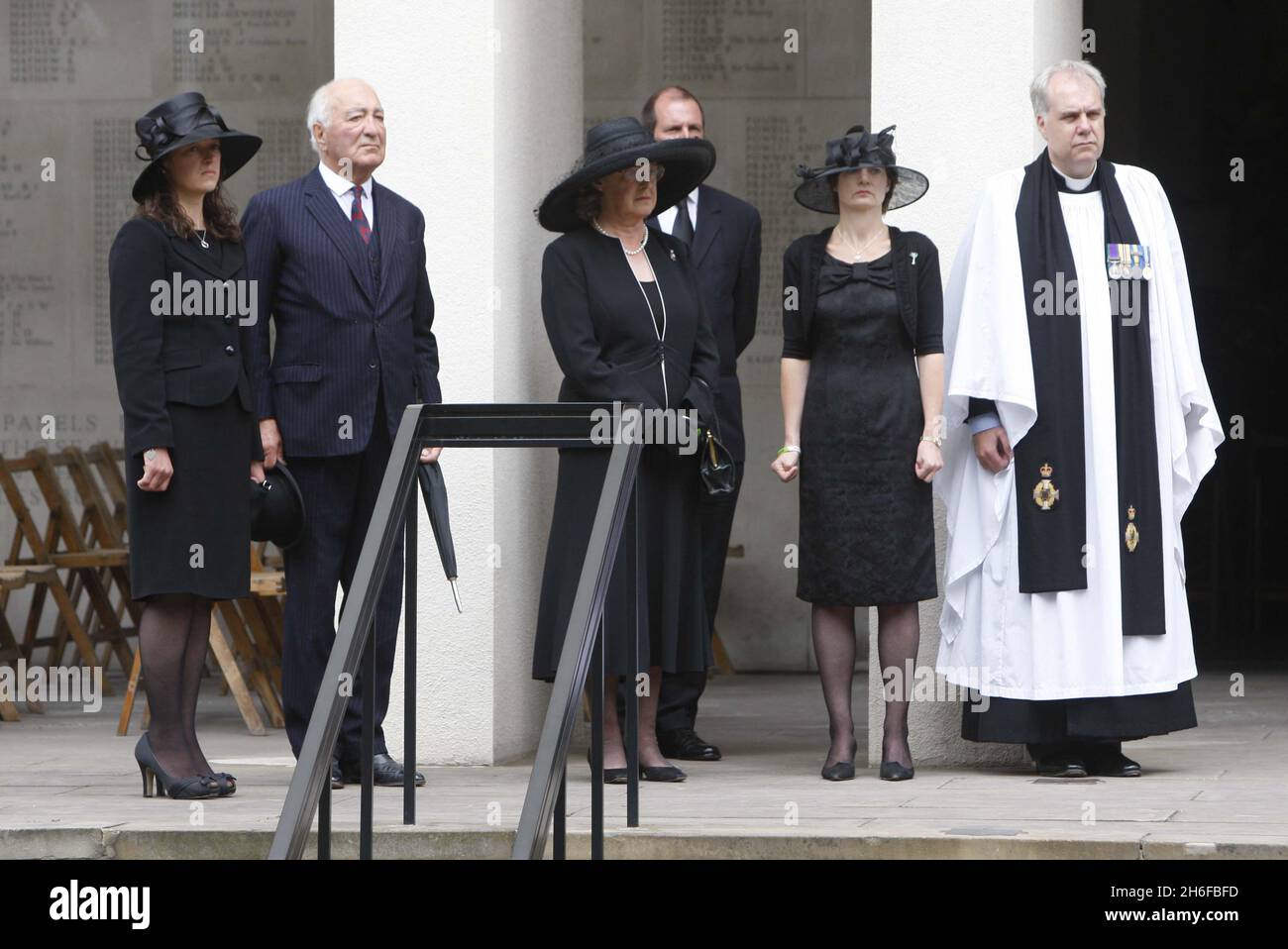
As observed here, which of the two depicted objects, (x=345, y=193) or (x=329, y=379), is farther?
Answer: (x=345, y=193)

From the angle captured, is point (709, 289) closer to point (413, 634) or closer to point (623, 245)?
point (623, 245)

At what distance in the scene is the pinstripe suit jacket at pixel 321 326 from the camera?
238 inches

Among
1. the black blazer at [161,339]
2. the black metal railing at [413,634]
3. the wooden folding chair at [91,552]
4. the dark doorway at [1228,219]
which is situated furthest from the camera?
the dark doorway at [1228,219]

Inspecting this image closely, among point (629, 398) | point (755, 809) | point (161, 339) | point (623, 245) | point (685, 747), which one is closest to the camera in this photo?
point (755, 809)

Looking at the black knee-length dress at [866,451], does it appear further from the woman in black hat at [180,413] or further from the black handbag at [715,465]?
the woman in black hat at [180,413]

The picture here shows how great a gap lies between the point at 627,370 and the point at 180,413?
128 centimetres

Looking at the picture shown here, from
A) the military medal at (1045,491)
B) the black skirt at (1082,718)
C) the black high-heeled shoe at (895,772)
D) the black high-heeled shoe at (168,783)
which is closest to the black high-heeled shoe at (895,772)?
the black high-heeled shoe at (895,772)

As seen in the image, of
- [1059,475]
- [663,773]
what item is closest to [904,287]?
[1059,475]

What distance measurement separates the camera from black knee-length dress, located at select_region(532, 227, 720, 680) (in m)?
6.22

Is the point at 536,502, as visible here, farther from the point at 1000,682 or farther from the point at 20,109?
the point at 20,109

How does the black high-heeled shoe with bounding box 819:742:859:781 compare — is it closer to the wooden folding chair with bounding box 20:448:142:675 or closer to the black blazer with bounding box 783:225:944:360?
the black blazer with bounding box 783:225:944:360

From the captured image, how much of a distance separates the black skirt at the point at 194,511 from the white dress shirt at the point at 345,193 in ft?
2.18

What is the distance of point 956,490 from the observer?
6457 millimetres

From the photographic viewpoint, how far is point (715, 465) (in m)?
6.28
